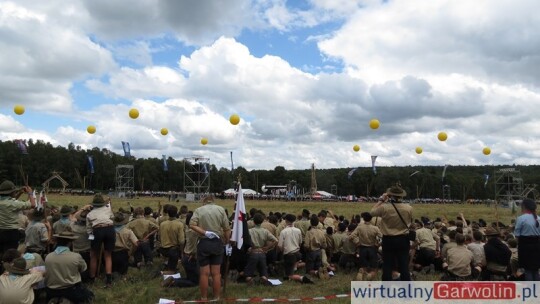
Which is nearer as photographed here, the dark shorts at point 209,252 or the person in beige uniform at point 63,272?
the person in beige uniform at point 63,272

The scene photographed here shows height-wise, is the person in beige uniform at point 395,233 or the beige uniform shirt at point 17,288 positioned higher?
the person in beige uniform at point 395,233

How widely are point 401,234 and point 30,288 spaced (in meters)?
5.73

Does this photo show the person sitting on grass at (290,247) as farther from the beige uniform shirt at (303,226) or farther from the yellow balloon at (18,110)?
the yellow balloon at (18,110)

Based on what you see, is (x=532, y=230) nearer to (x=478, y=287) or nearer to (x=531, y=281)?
(x=531, y=281)

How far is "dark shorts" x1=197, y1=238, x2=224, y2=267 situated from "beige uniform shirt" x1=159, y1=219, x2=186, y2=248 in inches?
83.2

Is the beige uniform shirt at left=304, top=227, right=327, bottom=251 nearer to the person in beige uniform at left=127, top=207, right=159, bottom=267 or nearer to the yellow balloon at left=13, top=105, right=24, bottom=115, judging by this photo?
the person in beige uniform at left=127, top=207, right=159, bottom=267

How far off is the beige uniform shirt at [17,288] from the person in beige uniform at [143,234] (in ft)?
13.2

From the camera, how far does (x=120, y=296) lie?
7.85 metres

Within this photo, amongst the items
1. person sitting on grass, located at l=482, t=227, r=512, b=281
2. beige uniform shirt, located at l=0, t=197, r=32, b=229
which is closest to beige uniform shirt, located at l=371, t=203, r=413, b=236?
person sitting on grass, located at l=482, t=227, r=512, b=281

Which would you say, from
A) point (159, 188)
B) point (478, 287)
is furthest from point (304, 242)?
point (159, 188)

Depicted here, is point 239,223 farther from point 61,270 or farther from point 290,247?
point 61,270

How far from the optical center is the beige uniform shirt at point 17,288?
19.1ft

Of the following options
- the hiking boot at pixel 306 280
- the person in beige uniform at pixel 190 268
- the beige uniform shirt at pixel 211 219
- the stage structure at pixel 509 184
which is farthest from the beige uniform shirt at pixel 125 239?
the stage structure at pixel 509 184

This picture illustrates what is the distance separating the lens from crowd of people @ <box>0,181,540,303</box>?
22.6 ft
